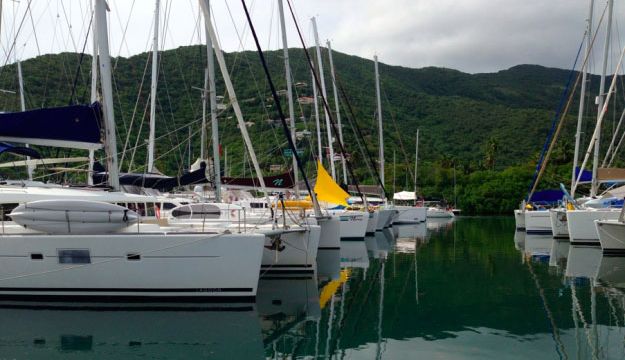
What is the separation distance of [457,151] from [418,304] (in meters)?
72.8

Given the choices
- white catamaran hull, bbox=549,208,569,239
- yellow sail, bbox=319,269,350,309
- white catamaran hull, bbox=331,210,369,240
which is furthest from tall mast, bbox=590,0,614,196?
yellow sail, bbox=319,269,350,309

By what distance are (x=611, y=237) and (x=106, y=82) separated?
57.9 feet

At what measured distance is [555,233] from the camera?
98.4ft

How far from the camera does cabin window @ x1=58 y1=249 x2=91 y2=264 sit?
1230cm

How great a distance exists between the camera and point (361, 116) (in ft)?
232

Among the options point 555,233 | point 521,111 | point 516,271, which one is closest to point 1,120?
point 516,271

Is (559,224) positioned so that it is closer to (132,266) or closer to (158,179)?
(158,179)

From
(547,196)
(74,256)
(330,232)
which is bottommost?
(330,232)

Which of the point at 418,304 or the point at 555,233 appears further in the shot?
the point at 555,233

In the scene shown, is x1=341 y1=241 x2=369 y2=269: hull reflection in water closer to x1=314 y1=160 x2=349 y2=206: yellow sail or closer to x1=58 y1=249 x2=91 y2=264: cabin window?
x1=314 y1=160 x2=349 y2=206: yellow sail

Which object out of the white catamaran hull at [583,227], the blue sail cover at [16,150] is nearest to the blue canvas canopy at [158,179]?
the blue sail cover at [16,150]

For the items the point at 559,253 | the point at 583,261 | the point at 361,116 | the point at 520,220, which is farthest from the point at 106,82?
the point at 361,116

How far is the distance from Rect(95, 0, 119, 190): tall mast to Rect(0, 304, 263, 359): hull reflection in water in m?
3.79

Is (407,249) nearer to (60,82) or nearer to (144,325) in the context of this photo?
(144,325)
